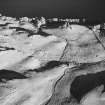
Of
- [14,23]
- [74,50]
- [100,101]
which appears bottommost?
[100,101]

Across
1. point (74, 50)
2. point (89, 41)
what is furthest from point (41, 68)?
point (89, 41)

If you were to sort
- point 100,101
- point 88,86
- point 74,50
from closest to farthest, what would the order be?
point 100,101 → point 88,86 → point 74,50

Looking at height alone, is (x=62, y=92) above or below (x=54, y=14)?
below

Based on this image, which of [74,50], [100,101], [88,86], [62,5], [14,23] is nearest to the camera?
[100,101]

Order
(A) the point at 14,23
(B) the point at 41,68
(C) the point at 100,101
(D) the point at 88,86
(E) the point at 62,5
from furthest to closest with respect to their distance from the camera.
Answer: (E) the point at 62,5
(A) the point at 14,23
(B) the point at 41,68
(D) the point at 88,86
(C) the point at 100,101

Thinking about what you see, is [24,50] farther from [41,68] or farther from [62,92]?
[62,92]

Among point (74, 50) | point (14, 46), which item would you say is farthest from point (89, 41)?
point (14, 46)

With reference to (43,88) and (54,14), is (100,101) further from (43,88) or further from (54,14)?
(54,14)

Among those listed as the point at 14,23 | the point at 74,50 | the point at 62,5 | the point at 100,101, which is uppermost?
the point at 62,5

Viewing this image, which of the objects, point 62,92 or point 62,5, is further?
point 62,5

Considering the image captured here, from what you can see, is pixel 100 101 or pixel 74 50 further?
pixel 74 50
